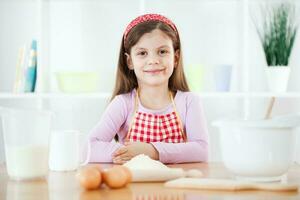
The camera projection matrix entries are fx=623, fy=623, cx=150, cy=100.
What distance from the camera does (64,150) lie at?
1.58m

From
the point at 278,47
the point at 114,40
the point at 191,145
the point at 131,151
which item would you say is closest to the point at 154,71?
the point at 191,145

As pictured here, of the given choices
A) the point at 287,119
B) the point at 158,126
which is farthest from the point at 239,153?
the point at 158,126

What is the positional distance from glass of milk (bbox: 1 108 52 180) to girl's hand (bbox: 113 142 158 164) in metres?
0.48

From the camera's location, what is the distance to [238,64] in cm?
361

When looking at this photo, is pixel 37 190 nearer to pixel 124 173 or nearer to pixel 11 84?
pixel 124 173

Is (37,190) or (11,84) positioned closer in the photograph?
(37,190)

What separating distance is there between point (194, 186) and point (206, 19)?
249 centimetres

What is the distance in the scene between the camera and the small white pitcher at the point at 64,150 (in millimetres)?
1578

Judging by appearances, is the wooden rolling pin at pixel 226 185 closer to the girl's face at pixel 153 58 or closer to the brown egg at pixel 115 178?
the brown egg at pixel 115 178

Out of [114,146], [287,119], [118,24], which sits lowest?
[114,146]

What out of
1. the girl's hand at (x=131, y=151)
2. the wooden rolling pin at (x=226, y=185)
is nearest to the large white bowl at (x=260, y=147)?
the wooden rolling pin at (x=226, y=185)

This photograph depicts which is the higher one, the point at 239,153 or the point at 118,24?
the point at 118,24

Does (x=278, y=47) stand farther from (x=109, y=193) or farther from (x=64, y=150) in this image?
(x=109, y=193)

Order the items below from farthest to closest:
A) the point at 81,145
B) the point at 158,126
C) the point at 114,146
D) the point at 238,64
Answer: the point at 238,64 < the point at 158,126 < the point at 114,146 < the point at 81,145
